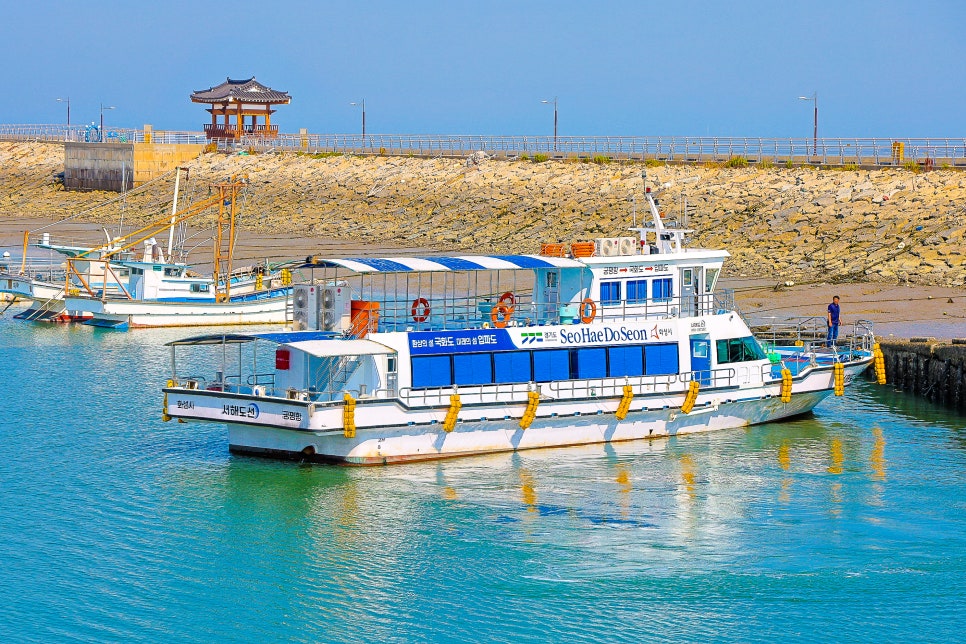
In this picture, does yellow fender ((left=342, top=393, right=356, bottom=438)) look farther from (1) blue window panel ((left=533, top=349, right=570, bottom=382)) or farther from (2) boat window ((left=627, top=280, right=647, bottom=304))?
(2) boat window ((left=627, top=280, right=647, bottom=304))

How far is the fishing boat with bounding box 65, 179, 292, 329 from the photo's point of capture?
59844mm

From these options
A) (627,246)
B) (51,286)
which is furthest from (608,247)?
(51,286)

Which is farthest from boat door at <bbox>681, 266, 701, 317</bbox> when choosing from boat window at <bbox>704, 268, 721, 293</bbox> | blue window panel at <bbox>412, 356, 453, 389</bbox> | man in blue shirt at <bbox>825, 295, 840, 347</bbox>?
blue window panel at <bbox>412, 356, 453, 389</bbox>

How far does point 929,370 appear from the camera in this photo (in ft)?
137

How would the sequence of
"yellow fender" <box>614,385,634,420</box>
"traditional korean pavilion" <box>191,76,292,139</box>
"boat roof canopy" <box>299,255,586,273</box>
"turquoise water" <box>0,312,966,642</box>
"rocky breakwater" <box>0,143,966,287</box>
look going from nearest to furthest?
"turquoise water" <box>0,312,966,642</box>
"boat roof canopy" <box>299,255,586,273</box>
"yellow fender" <box>614,385,634,420</box>
"rocky breakwater" <box>0,143,966,287</box>
"traditional korean pavilion" <box>191,76,292,139</box>

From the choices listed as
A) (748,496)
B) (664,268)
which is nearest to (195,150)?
(664,268)

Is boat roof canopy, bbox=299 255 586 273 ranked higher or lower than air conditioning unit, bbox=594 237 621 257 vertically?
lower

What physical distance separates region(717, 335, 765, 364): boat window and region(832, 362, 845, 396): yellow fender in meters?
2.19

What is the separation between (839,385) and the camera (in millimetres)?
38062

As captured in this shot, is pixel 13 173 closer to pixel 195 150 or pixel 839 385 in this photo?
pixel 195 150

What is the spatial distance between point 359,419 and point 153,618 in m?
9.23

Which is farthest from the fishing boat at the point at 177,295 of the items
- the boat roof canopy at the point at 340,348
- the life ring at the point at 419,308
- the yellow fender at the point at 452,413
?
the yellow fender at the point at 452,413

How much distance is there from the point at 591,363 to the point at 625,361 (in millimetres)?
1065

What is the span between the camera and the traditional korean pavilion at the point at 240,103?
118m
